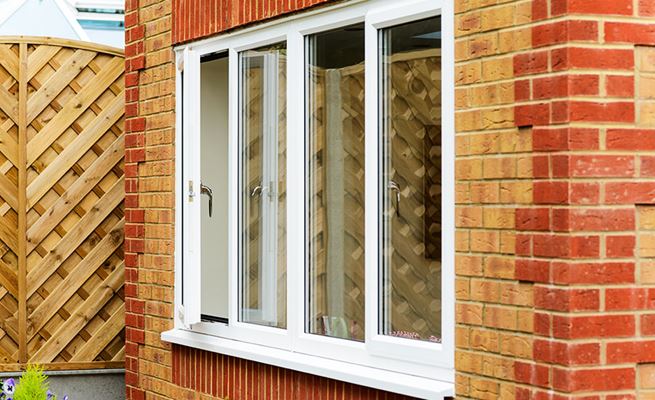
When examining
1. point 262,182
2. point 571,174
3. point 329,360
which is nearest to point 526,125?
point 571,174

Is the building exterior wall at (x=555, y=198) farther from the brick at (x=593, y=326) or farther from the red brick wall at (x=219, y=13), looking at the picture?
the red brick wall at (x=219, y=13)

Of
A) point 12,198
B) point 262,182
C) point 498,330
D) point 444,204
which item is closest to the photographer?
point 498,330

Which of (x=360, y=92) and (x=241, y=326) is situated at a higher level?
(x=360, y=92)

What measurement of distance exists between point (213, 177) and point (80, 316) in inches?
70.8

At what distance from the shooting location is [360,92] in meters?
5.49

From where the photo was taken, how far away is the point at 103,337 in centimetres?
818

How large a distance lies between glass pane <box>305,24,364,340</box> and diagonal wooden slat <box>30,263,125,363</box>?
269cm

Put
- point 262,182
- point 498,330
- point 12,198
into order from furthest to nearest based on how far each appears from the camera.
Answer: point 12,198
point 262,182
point 498,330

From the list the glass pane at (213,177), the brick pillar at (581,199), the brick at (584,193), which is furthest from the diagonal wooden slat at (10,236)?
the brick at (584,193)

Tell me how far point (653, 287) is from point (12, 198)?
16.0 ft

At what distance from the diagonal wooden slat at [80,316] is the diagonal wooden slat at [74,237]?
1.02 feet

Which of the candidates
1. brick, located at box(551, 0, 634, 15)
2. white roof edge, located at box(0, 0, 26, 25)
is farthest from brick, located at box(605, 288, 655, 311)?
white roof edge, located at box(0, 0, 26, 25)

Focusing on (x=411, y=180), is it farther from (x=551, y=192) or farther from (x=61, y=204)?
(x=61, y=204)

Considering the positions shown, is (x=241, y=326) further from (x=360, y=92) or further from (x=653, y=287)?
(x=653, y=287)
